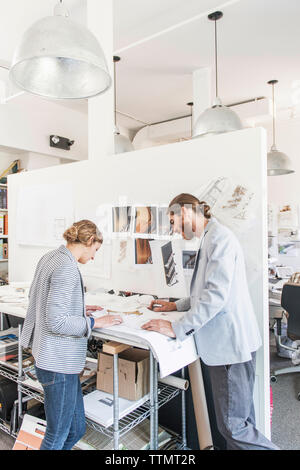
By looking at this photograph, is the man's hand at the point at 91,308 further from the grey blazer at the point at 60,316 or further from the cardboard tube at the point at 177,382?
the cardboard tube at the point at 177,382

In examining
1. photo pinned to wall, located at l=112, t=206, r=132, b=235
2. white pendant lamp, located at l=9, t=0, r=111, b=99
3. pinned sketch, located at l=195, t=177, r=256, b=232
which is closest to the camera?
white pendant lamp, located at l=9, t=0, r=111, b=99

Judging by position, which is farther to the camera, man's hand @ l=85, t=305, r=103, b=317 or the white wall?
the white wall

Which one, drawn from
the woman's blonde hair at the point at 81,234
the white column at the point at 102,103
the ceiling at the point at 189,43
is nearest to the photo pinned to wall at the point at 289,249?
the ceiling at the point at 189,43

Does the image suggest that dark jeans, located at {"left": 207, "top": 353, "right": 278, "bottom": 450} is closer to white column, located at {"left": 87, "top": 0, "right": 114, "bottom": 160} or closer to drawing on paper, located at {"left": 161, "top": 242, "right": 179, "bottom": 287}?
drawing on paper, located at {"left": 161, "top": 242, "right": 179, "bottom": 287}

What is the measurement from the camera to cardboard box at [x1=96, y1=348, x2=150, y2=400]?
5.75 feet

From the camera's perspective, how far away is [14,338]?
8.50 feet

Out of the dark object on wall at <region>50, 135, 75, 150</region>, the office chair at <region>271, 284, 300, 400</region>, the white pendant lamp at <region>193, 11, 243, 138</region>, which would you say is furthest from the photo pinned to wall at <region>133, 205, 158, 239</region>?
the dark object on wall at <region>50, 135, 75, 150</region>

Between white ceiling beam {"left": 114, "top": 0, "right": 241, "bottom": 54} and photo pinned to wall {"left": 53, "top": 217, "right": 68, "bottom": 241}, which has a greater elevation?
white ceiling beam {"left": 114, "top": 0, "right": 241, "bottom": 54}

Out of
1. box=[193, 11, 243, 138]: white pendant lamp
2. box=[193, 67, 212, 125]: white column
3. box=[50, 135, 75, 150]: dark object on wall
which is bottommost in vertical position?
box=[193, 11, 243, 138]: white pendant lamp

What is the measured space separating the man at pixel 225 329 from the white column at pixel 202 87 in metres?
2.82

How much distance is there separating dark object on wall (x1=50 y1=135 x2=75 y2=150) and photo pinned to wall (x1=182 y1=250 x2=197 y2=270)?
358 cm

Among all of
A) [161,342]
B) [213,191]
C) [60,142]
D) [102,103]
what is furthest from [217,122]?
[60,142]

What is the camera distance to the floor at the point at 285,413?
2.18 metres

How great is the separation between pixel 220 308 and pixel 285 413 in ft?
5.59
